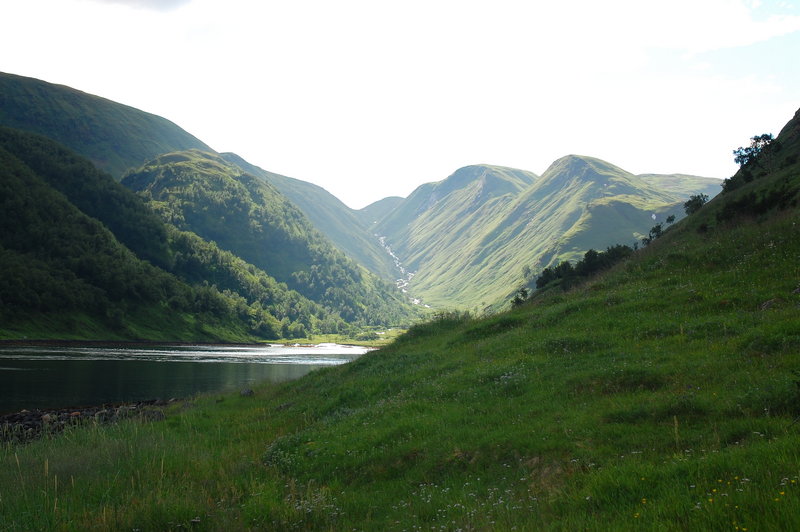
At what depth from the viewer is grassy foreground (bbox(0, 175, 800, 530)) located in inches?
376

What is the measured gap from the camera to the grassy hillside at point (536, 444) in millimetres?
9562

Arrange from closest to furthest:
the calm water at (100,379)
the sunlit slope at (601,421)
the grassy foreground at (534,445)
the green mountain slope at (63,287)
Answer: the sunlit slope at (601,421) → the grassy foreground at (534,445) → the calm water at (100,379) → the green mountain slope at (63,287)

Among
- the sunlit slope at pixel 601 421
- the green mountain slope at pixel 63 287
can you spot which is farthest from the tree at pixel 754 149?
the green mountain slope at pixel 63 287

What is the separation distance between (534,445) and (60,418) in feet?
145

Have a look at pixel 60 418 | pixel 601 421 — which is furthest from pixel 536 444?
pixel 60 418

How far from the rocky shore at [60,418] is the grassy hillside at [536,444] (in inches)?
309

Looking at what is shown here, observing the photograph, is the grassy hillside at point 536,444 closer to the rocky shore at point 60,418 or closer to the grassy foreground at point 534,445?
the grassy foreground at point 534,445

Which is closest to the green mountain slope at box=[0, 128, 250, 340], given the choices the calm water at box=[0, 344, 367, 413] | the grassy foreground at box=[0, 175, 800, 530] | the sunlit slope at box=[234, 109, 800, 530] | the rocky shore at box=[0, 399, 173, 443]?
the calm water at box=[0, 344, 367, 413]

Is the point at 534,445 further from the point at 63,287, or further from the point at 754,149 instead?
the point at 63,287

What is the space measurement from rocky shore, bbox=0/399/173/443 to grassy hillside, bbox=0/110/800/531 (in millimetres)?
7846

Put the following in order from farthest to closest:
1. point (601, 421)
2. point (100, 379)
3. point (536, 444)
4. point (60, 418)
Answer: point (100, 379), point (60, 418), point (601, 421), point (536, 444)

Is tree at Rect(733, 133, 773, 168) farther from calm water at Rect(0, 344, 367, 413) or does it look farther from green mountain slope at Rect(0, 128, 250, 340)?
green mountain slope at Rect(0, 128, 250, 340)

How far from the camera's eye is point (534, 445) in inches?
563

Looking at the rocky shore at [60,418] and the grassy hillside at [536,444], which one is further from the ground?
the grassy hillside at [536,444]
